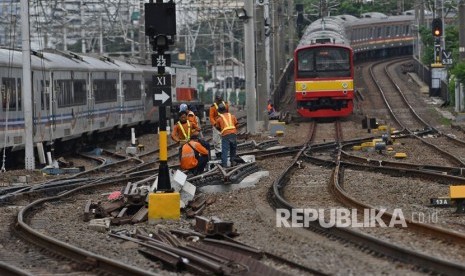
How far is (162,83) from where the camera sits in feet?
49.0

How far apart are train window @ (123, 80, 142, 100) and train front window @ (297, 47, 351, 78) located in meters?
6.31

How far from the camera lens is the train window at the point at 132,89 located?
39.4 meters

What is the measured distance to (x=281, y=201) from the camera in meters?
15.1

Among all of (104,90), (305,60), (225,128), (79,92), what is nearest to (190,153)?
(225,128)

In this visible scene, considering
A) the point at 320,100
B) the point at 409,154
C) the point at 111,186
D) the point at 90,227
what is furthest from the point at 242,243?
the point at 320,100

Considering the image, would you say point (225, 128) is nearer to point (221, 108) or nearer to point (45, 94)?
point (221, 108)

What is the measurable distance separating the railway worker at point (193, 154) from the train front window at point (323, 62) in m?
23.4

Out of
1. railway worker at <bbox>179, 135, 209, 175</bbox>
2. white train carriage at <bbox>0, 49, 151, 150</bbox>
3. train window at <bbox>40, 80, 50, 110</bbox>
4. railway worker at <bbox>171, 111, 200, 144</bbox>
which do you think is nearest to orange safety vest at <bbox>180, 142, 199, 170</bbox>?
railway worker at <bbox>179, 135, 209, 175</bbox>

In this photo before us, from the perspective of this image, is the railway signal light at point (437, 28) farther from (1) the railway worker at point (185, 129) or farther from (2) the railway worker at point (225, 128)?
(1) the railway worker at point (185, 129)

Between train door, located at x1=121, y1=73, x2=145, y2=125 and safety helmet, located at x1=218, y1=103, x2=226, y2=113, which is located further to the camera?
train door, located at x1=121, y1=73, x2=145, y2=125

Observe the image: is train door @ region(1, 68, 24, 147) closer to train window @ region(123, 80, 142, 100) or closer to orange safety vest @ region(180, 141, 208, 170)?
orange safety vest @ region(180, 141, 208, 170)

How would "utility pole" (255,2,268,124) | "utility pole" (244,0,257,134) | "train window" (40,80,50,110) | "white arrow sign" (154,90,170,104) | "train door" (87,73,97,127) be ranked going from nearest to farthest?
"white arrow sign" (154,90,170,104), "train window" (40,80,50,110), "train door" (87,73,97,127), "utility pole" (244,0,257,134), "utility pole" (255,2,268,124)

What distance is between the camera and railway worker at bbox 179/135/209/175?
18.5m

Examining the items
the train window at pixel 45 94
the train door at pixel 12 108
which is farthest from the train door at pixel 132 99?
the train door at pixel 12 108
